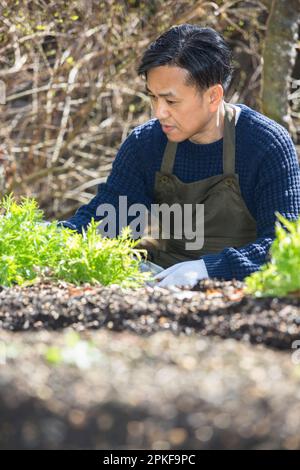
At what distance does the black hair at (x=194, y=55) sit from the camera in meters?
3.27

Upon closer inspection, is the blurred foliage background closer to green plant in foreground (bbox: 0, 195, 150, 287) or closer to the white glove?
the white glove

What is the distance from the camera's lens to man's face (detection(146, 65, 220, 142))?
3266mm

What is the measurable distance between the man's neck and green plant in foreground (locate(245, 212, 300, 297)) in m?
1.34

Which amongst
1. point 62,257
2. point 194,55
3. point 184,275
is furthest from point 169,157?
point 62,257

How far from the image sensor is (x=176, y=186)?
3.58m

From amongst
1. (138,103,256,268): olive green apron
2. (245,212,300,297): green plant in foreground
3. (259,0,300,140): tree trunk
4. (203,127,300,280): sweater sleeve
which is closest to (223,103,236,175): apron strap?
(138,103,256,268): olive green apron

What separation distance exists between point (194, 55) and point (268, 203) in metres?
0.63

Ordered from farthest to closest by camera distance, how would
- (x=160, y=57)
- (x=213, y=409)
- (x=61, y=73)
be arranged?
(x=61, y=73) → (x=160, y=57) → (x=213, y=409)

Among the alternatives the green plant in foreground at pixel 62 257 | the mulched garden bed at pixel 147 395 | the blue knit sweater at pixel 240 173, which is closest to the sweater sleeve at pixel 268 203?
the blue knit sweater at pixel 240 173

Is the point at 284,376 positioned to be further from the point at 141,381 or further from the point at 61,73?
the point at 61,73

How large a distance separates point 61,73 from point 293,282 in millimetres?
4189

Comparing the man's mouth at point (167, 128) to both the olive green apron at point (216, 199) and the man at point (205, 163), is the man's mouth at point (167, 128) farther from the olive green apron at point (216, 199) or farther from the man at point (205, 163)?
the olive green apron at point (216, 199)

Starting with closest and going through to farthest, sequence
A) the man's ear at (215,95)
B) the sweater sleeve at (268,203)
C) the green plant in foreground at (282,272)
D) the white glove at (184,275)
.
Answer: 1. the green plant in foreground at (282,272)
2. the white glove at (184,275)
3. the sweater sleeve at (268,203)
4. the man's ear at (215,95)
